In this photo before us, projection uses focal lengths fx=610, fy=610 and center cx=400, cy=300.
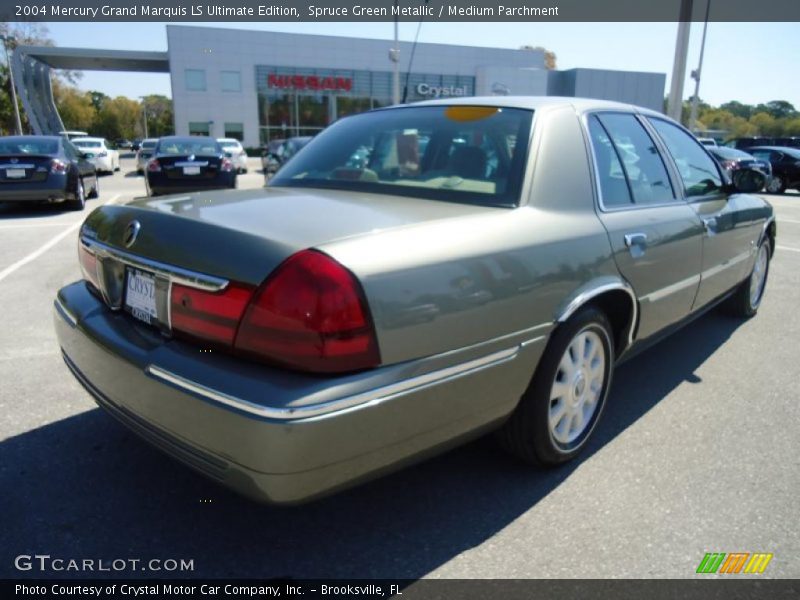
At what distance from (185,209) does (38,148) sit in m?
10.2

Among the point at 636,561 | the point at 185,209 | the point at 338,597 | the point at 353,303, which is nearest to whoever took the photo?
the point at 353,303

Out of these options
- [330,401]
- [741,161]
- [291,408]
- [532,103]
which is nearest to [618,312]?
[532,103]

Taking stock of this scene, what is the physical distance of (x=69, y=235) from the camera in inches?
332

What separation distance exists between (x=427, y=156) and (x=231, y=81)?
47.9 metres

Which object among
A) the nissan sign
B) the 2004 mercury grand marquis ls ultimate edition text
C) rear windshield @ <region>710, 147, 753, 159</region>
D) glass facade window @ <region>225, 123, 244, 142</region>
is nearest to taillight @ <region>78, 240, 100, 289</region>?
the 2004 mercury grand marquis ls ultimate edition text

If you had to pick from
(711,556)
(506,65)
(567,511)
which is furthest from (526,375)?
(506,65)

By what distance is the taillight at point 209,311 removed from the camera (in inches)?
72.4

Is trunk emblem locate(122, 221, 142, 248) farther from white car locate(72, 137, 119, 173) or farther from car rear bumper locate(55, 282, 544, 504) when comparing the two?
white car locate(72, 137, 119, 173)

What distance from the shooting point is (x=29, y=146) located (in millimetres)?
10602

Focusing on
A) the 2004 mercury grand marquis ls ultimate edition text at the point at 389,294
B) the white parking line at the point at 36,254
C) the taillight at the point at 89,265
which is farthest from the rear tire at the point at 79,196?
the taillight at the point at 89,265

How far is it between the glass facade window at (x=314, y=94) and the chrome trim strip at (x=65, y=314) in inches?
1831

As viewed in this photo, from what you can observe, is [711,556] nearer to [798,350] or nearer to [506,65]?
[798,350]

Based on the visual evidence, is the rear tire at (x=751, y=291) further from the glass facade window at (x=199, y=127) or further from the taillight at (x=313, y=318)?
the glass facade window at (x=199, y=127)

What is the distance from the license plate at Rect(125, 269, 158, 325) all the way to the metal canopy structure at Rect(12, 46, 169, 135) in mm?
46783
